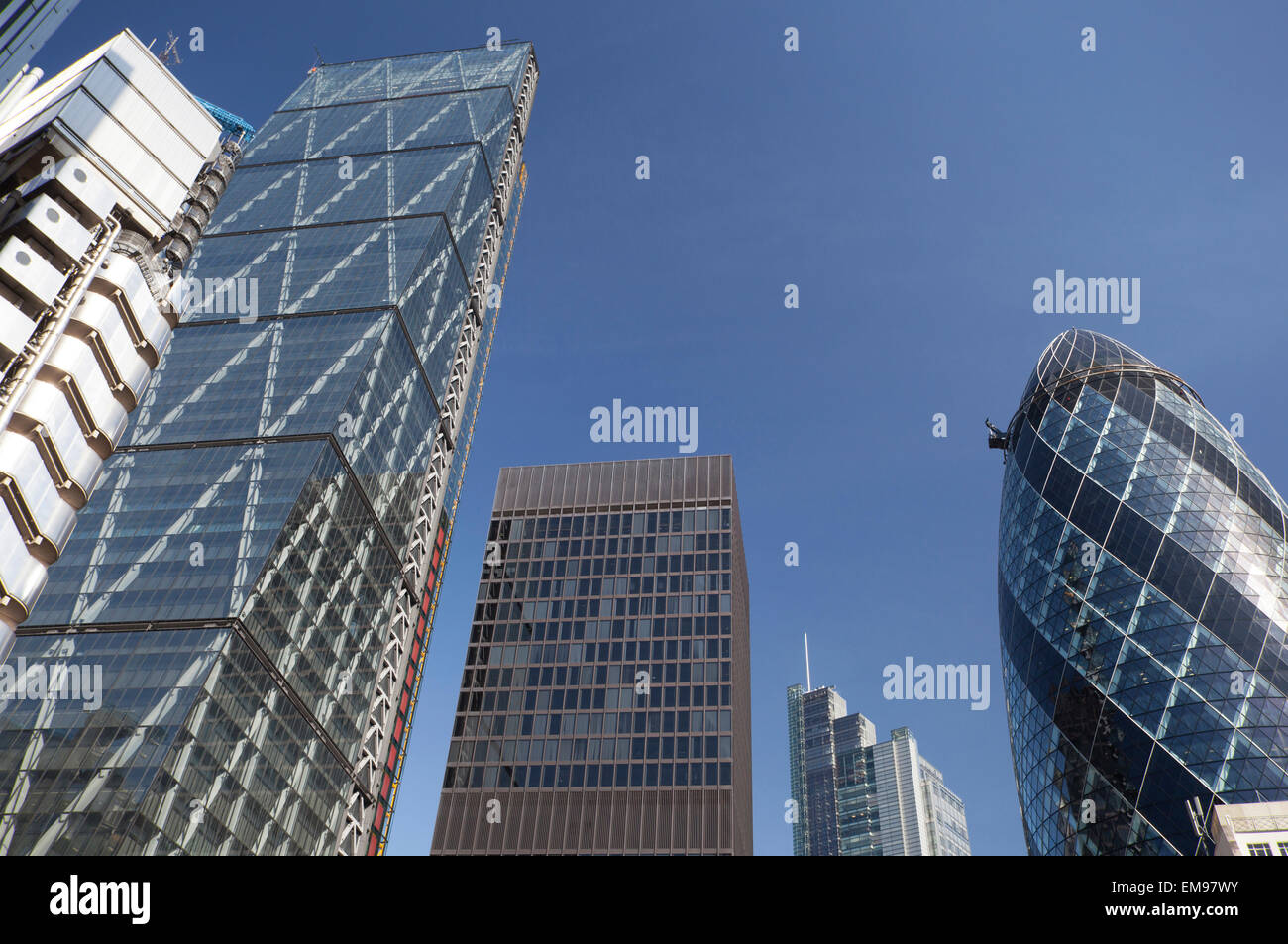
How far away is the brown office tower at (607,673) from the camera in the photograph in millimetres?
100688

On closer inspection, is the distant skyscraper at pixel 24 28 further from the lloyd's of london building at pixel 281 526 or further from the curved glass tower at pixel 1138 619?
the curved glass tower at pixel 1138 619

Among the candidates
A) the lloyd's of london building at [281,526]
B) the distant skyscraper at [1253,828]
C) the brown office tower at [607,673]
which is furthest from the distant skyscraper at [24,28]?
the distant skyscraper at [1253,828]

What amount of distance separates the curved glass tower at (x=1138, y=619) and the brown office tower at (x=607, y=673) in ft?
122

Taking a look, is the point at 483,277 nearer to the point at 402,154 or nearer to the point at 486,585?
the point at 402,154

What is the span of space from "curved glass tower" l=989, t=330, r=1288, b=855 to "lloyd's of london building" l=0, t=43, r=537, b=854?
77.0m

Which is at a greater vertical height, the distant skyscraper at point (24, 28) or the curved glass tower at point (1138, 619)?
the curved glass tower at point (1138, 619)

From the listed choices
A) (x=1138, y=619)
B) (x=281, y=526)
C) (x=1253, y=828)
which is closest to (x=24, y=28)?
(x=281, y=526)

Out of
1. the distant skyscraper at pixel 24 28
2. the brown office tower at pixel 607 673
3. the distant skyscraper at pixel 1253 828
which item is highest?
the brown office tower at pixel 607 673

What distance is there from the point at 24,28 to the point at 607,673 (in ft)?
306

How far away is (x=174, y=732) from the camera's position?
66.2m

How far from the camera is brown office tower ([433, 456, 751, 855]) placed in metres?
101

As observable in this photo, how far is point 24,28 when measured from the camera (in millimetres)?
27500
